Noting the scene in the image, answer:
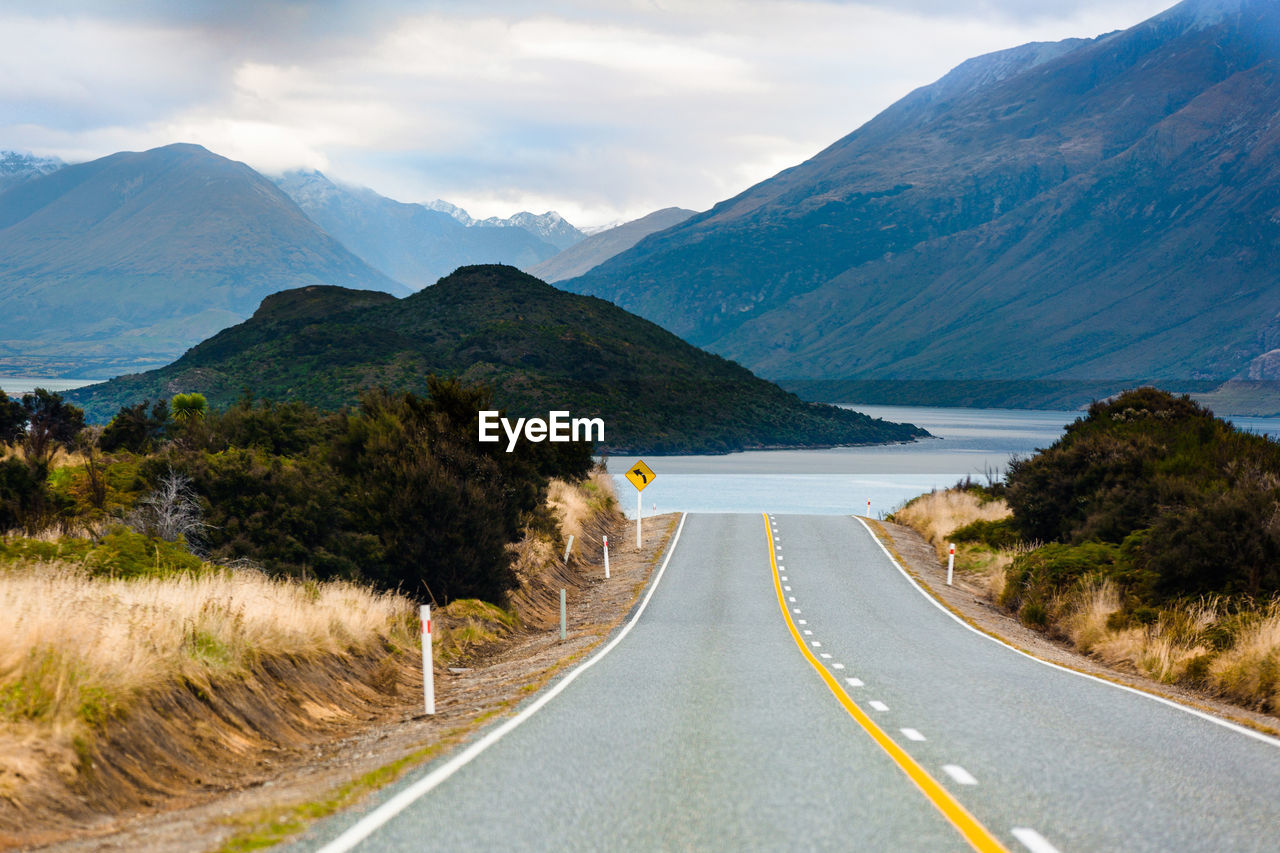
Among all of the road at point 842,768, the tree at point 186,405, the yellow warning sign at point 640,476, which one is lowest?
the road at point 842,768

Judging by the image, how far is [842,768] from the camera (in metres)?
7.95

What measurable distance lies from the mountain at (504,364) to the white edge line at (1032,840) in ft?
335

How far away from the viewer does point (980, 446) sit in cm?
15762

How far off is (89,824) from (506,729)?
136 inches

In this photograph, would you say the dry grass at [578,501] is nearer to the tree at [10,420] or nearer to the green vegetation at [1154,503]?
the green vegetation at [1154,503]

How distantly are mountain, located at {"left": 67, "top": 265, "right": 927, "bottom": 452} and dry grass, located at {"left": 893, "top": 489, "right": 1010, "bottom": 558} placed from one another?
65.2 metres

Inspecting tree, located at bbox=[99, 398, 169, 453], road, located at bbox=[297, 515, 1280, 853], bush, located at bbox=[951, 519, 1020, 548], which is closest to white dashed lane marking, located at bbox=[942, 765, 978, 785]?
road, located at bbox=[297, 515, 1280, 853]

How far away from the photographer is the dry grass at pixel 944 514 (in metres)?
42.3

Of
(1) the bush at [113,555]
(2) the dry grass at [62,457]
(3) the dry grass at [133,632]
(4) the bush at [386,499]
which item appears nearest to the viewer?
(3) the dry grass at [133,632]

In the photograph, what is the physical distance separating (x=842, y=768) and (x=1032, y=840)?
6.60 ft

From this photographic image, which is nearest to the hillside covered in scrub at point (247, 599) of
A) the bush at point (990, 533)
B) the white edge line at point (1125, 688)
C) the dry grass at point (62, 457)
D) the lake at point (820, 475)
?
the dry grass at point (62, 457)

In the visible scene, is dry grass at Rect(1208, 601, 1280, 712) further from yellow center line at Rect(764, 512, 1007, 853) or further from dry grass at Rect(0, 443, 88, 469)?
dry grass at Rect(0, 443, 88, 469)

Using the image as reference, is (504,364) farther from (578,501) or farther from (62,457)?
(62,457)

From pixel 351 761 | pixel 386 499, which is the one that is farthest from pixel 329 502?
pixel 351 761
